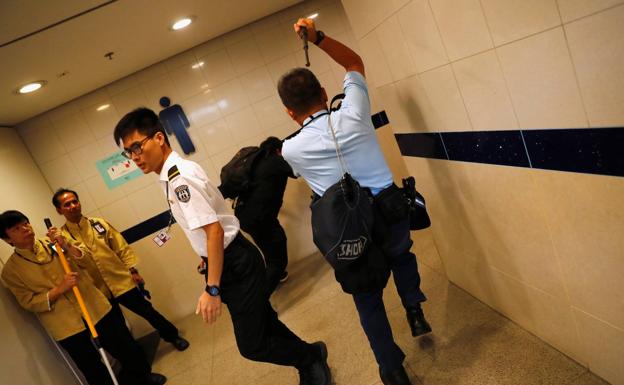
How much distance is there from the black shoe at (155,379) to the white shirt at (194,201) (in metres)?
1.75

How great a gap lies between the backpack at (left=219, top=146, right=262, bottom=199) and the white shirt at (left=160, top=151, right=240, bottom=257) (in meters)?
1.30

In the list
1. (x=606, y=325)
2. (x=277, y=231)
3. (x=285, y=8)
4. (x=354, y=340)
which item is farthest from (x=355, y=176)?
(x=285, y=8)

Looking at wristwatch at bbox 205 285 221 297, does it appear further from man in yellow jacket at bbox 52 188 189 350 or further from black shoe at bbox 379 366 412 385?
man in yellow jacket at bbox 52 188 189 350

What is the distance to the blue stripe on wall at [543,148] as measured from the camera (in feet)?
3.29

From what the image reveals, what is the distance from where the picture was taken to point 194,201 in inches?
60.7

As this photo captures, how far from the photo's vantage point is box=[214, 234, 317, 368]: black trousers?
1.72 m

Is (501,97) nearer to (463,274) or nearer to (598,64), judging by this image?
(598,64)

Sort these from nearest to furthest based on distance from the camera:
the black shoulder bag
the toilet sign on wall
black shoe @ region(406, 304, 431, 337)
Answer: the black shoulder bag < black shoe @ region(406, 304, 431, 337) < the toilet sign on wall

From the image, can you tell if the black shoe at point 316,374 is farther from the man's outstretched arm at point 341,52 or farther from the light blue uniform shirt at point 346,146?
the man's outstretched arm at point 341,52

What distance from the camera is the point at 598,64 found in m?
0.94

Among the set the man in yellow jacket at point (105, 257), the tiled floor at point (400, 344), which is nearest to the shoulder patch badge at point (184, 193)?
the tiled floor at point (400, 344)

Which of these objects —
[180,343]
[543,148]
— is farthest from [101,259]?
[543,148]

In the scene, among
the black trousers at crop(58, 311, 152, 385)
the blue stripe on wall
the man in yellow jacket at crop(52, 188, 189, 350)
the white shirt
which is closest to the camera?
the blue stripe on wall

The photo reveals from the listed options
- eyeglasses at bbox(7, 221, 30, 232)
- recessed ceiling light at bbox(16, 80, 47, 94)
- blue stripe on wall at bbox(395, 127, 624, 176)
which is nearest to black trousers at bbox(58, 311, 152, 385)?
eyeglasses at bbox(7, 221, 30, 232)
